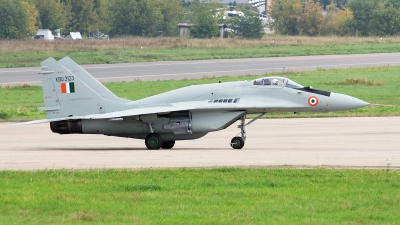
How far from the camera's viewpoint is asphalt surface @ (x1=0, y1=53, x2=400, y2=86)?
53219mm

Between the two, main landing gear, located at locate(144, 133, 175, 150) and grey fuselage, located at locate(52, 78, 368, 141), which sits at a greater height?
grey fuselage, located at locate(52, 78, 368, 141)

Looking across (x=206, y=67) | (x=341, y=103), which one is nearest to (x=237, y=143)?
(x=341, y=103)

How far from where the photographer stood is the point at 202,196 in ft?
42.5

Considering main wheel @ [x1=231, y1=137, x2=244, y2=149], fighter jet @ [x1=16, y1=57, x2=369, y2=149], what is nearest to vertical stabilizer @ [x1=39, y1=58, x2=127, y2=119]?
fighter jet @ [x1=16, y1=57, x2=369, y2=149]

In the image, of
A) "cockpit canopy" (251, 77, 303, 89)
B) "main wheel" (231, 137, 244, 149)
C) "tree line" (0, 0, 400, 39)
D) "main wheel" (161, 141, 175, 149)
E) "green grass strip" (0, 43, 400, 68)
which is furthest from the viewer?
"tree line" (0, 0, 400, 39)

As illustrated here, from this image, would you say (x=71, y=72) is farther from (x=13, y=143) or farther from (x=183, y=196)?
(x=183, y=196)

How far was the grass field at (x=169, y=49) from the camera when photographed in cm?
7001

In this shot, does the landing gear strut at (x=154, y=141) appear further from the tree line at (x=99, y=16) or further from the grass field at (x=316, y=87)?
the tree line at (x=99, y=16)

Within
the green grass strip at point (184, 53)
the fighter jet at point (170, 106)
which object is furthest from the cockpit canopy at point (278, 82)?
the green grass strip at point (184, 53)

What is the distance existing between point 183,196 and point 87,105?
10.4m

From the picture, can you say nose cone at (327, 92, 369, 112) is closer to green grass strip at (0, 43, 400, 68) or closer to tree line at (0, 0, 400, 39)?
green grass strip at (0, 43, 400, 68)

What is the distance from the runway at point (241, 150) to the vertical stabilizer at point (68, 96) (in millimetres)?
1156

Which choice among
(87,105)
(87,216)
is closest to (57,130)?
(87,105)

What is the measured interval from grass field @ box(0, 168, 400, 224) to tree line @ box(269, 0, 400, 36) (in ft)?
314
